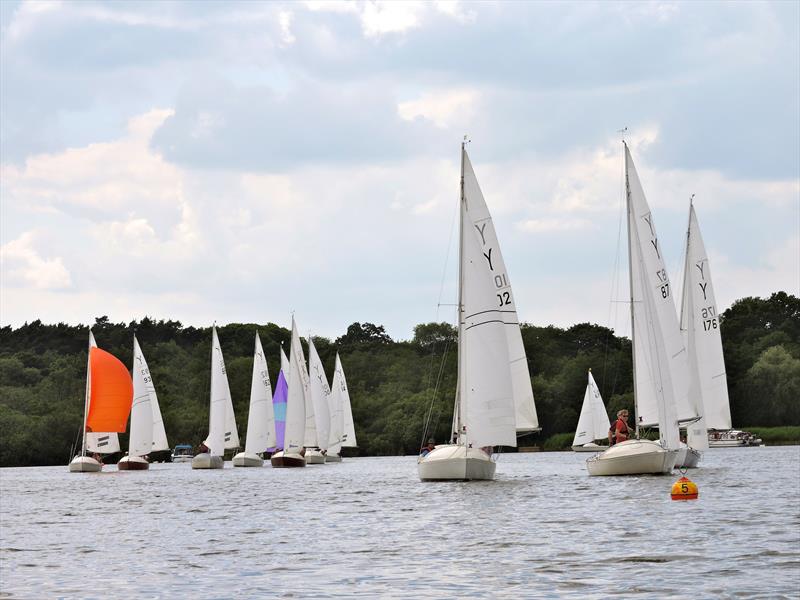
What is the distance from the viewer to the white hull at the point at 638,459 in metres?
41.7

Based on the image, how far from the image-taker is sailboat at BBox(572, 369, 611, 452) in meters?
98.4

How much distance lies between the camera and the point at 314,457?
281 ft

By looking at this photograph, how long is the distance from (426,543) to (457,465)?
17227 millimetres

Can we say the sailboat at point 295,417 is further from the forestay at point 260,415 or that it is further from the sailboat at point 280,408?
the sailboat at point 280,408

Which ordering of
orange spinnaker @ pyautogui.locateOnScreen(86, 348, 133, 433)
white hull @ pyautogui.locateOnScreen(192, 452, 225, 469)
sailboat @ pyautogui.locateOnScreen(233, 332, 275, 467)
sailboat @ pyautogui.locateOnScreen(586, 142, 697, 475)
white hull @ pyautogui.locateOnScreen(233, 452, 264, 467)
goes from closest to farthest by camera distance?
sailboat @ pyautogui.locateOnScreen(586, 142, 697, 475) < orange spinnaker @ pyautogui.locateOnScreen(86, 348, 133, 433) < white hull @ pyautogui.locateOnScreen(192, 452, 225, 469) < sailboat @ pyautogui.locateOnScreen(233, 332, 275, 467) < white hull @ pyautogui.locateOnScreen(233, 452, 264, 467)

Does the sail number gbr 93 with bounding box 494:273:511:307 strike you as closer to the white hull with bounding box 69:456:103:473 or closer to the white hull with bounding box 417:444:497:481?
the white hull with bounding box 417:444:497:481

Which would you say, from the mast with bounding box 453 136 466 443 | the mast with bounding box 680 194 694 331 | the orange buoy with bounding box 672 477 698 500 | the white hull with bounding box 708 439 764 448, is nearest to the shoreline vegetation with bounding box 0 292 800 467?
the white hull with bounding box 708 439 764 448

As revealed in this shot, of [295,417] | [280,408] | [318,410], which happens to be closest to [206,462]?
[295,417]

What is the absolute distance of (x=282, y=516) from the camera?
3381 centimetres

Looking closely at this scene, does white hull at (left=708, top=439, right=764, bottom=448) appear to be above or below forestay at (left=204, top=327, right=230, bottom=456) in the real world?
below

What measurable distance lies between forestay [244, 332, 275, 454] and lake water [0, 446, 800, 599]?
38.8m

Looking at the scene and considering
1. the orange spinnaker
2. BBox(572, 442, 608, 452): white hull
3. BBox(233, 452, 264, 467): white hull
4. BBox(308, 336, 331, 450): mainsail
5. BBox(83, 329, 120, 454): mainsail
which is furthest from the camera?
BBox(572, 442, 608, 452): white hull

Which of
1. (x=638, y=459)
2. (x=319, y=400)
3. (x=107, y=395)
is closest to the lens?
(x=638, y=459)

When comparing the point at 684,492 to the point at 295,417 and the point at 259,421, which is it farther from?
the point at 259,421
